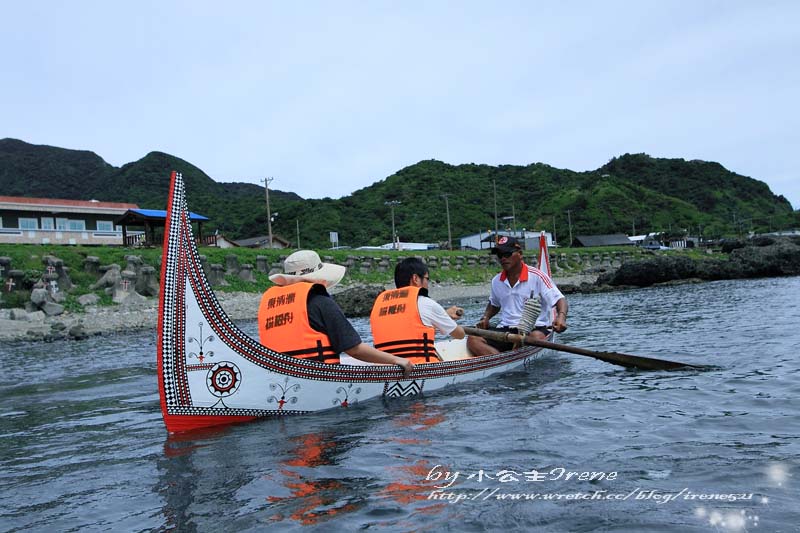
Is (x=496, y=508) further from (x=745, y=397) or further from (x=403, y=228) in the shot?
(x=403, y=228)

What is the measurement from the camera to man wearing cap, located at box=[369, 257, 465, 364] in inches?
332

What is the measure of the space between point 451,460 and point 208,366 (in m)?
2.80

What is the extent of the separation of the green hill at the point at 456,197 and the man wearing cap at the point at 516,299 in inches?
3096

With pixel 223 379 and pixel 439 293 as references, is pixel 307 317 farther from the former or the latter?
pixel 439 293

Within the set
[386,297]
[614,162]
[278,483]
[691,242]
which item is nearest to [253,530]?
[278,483]

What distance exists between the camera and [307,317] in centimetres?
694

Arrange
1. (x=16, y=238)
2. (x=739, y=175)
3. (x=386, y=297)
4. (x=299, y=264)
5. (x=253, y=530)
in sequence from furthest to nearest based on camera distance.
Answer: (x=739, y=175) < (x=16, y=238) < (x=386, y=297) < (x=299, y=264) < (x=253, y=530)

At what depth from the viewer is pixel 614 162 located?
148m

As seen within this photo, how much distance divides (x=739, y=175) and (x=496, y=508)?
15959cm

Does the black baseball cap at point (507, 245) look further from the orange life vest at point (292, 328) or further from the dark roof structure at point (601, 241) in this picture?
the dark roof structure at point (601, 241)

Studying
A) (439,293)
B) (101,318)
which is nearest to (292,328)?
(101,318)

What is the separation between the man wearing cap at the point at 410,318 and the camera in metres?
8.45

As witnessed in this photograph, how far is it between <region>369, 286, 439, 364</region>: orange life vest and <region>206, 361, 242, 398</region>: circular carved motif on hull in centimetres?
239

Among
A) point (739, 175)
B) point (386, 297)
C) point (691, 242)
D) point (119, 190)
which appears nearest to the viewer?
point (386, 297)
